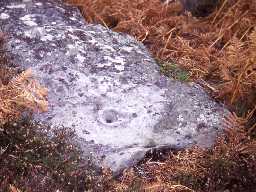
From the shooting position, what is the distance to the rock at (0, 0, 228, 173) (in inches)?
226

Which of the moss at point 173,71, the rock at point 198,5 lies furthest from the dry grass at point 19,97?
the rock at point 198,5

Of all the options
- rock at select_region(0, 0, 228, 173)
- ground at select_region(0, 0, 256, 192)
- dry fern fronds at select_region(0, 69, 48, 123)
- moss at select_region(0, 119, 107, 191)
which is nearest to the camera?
moss at select_region(0, 119, 107, 191)

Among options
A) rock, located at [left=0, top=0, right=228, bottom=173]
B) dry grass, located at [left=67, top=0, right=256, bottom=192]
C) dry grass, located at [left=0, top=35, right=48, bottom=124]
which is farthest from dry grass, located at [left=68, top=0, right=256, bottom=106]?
dry grass, located at [left=0, top=35, right=48, bottom=124]

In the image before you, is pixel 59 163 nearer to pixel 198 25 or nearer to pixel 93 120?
pixel 93 120

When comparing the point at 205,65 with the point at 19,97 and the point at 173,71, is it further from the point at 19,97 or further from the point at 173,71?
the point at 19,97

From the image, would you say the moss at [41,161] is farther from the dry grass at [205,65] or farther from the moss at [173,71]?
the moss at [173,71]

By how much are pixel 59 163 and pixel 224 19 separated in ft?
13.0

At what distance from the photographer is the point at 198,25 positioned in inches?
316

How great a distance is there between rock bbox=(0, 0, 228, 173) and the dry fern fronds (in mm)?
271

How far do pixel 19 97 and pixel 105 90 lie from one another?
3.71 feet

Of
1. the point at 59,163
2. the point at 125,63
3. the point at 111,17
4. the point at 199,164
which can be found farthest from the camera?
the point at 111,17

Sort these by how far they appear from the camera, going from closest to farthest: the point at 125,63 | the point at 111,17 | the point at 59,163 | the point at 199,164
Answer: the point at 59,163
the point at 199,164
the point at 125,63
the point at 111,17

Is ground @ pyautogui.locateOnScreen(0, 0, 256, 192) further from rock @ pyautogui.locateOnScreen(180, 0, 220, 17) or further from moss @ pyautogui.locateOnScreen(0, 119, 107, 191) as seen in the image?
rock @ pyautogui.locateOnScreen(180, 0, 220, 17)

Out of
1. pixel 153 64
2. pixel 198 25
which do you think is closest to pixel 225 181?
pixel 153 64
